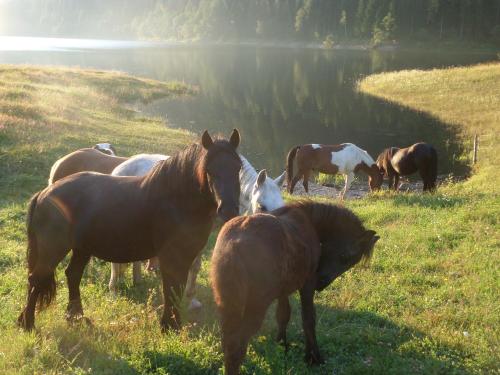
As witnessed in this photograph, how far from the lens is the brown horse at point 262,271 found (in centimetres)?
430

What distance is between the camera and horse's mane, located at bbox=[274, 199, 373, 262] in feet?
18.0

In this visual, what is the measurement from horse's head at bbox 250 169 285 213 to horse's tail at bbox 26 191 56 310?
2653 millimetres

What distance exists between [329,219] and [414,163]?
14.7 metres

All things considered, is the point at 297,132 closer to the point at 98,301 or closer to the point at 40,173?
the point at 40,173

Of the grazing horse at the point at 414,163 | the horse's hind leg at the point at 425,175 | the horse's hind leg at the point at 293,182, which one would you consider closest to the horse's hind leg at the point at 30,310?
the horse's hind leg at the point at 293,182

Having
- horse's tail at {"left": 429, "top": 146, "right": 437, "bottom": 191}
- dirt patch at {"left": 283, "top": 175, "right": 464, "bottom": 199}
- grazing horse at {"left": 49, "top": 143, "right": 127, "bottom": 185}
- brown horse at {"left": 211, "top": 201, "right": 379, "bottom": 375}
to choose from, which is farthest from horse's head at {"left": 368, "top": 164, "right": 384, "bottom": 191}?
brown horse at {"left": 211, "top": 201, "right": 379, "bottom": 375}

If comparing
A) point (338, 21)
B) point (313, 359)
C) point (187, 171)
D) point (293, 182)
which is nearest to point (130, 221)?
point (187, 171)

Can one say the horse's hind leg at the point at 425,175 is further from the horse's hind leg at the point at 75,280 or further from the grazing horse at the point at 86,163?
the horse's hind leg at the point at 75,280

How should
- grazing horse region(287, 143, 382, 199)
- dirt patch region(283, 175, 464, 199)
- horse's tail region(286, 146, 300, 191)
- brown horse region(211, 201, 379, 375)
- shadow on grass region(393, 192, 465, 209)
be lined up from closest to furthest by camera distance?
brown horse region(211, 201, 379, 375), shadow on grass region(393, 192, 465, 209), grazing horse region(287, 143, 382, 199), horse's tail region(286, 146, 300, 191), dirt patch region(283, 175, 464, 199)

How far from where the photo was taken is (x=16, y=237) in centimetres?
980

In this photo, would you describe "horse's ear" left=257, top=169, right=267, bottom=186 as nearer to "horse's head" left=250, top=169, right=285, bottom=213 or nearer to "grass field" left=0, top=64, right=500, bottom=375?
"horse's head" left=250, top=169, right=285, bottom=213

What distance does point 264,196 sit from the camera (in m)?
6.47

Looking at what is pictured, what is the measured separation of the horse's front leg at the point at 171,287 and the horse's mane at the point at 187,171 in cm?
81

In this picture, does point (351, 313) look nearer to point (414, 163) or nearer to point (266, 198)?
point (266, 198)
